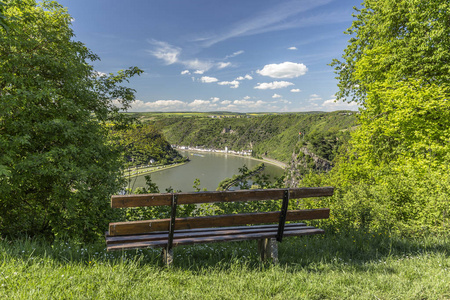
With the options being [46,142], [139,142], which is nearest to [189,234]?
[46,142]

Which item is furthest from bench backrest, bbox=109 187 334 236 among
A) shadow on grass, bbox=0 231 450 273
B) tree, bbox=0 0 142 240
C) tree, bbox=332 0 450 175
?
tree, bbox=332 0 450 175

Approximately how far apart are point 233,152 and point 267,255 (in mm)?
191060

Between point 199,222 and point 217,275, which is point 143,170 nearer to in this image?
point 199,222

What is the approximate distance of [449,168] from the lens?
21.1ft

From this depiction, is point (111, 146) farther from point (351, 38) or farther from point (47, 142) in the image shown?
point (351, 38)

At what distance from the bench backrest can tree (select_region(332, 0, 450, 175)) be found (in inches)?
252

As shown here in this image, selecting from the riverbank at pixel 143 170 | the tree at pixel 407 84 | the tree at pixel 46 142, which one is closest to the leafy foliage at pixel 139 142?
the riverbank at pixel 143 170

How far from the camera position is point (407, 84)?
8.95 meters

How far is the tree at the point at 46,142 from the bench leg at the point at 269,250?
321cm

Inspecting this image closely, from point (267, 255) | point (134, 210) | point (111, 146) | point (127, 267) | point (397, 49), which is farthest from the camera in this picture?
point (397, 49)

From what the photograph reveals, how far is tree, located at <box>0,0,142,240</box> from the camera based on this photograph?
13.8ft

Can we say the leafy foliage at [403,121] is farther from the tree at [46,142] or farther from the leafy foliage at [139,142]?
the leafy foliage at [139,142]

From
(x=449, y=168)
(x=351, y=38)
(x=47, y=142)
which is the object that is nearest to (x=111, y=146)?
(x=47, y=142)

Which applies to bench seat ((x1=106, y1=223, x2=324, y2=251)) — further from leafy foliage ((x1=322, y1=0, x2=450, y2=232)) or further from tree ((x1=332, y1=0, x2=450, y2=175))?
tree ((x1=332, y1=0, x2=450, y2=175))
